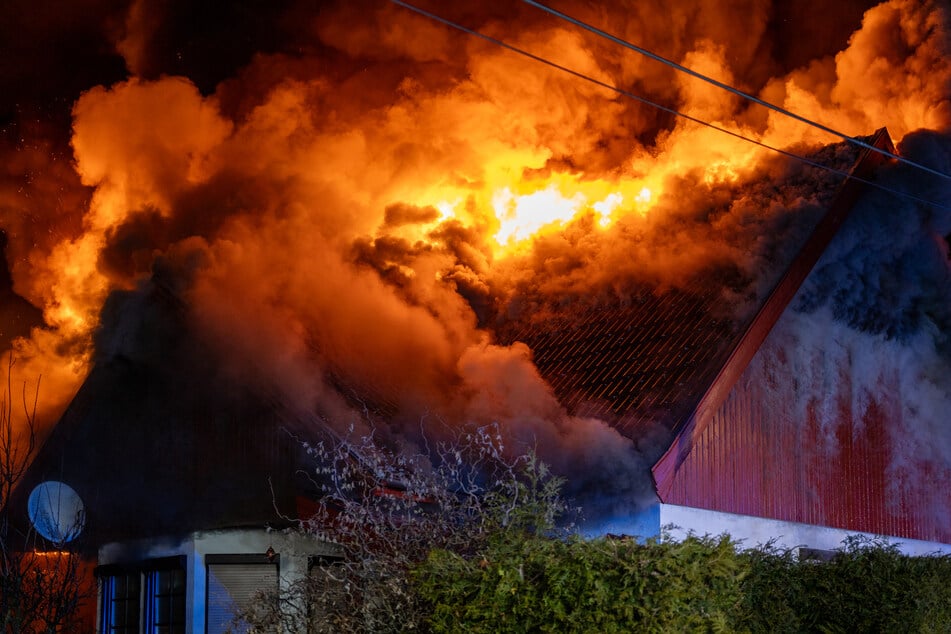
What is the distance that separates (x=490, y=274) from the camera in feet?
61.4

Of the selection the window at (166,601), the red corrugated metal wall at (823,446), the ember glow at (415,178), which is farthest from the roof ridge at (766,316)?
the window at (166,601)

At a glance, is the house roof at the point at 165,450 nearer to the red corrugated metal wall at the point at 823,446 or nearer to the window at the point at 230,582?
the window at the point at 230,582

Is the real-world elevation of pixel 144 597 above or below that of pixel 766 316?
below

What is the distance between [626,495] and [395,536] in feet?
12.3

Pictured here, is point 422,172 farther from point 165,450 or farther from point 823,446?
point 823,446

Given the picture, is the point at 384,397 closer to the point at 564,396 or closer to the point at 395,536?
the point at 564,396

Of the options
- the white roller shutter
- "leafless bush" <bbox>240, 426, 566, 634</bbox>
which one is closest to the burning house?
the white roller shutter

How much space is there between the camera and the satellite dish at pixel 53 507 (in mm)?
A: 14164

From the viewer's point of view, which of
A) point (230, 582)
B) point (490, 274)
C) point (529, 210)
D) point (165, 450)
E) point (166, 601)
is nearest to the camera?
point (230, 582)

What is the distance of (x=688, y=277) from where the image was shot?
49.2ft

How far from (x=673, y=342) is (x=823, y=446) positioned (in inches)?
111

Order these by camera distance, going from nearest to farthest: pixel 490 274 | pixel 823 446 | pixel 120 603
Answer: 1. pixel 120 603
2. pixel 823 446
3. pixel 490 274

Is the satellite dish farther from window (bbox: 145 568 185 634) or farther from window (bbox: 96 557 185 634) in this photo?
window (bbox: 145 568 185 634)

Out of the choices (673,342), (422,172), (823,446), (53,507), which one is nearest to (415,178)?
(422,172)
